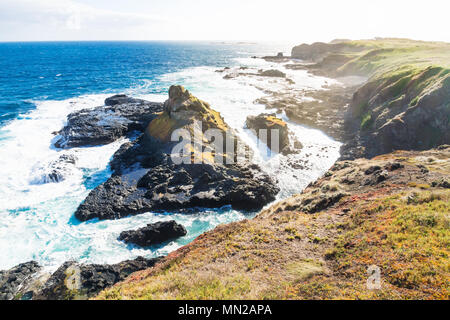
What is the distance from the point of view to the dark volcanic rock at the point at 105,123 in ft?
114

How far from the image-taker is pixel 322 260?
1178 cm

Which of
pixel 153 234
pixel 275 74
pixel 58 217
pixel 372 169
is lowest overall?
pixel 153 234

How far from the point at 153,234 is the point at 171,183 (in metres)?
6.67

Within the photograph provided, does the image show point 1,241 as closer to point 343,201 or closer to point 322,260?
point 322,260

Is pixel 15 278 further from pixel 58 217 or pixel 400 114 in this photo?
pixel 400 114

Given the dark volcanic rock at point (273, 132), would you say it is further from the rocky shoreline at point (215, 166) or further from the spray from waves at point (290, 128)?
the spray from waves at point (290, 128)

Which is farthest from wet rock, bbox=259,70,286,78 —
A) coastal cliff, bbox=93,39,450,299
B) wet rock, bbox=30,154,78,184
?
wet rock, bbox=30,154,78,184

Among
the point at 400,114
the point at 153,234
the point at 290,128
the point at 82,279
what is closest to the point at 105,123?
the point at 153,234

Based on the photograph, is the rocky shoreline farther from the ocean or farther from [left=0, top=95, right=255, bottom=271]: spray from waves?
the ocean

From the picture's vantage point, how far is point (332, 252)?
1197 centimetres

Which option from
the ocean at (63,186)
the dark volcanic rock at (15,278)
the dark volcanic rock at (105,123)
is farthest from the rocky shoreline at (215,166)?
the ocean at (63,186)

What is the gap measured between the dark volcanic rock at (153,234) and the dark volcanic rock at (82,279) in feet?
8.66

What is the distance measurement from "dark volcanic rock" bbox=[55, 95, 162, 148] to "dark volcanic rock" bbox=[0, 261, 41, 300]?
71.6 feet
